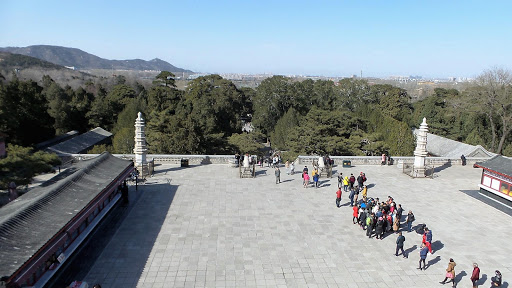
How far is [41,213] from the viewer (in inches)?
401

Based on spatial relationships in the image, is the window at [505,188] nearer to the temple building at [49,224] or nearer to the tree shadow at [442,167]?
the tree shadow at [442,167]

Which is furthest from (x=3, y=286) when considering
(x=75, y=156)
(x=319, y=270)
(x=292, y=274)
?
(x=75, y=156)

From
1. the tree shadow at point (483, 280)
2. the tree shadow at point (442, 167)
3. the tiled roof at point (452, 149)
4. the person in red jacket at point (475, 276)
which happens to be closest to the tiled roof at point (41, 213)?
the person in red jacket at point (475, 276)

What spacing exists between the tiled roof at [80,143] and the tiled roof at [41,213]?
17874 millimetres

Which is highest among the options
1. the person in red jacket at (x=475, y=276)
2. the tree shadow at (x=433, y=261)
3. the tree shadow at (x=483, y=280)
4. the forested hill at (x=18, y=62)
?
the forested hill at (x=18, y=62)

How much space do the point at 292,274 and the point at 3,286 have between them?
7.34 metres

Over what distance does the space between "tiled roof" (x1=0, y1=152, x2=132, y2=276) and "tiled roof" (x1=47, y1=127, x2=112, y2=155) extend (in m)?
17.9

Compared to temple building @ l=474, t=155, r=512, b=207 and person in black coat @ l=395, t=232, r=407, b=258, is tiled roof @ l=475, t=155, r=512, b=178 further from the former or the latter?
person in black coat @ l=395, t=232, r=407, b=258

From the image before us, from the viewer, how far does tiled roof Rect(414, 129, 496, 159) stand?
28.6 m

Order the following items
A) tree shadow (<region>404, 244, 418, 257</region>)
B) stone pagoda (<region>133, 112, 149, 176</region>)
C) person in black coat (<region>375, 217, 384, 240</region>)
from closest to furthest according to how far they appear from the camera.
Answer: tree shadow (<region>404, 244, 418, 257</region>) < person in black coat (<region>375, 217, 384, 240</region>) < stone pagoda (<region>133, 112, 149, 176</region>)

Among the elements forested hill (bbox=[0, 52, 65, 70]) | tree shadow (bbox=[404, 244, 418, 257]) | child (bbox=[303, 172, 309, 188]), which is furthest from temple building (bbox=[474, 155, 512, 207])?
forested hill (bbox=[0, 52, 65, 70])

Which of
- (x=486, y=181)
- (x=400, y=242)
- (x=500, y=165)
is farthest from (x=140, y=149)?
(x=500, y=165)

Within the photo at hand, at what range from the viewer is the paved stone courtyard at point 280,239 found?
11023 millimetres

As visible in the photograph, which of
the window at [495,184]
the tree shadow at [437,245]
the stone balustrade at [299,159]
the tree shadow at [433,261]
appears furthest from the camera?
the stone balustrade at [299,159]
